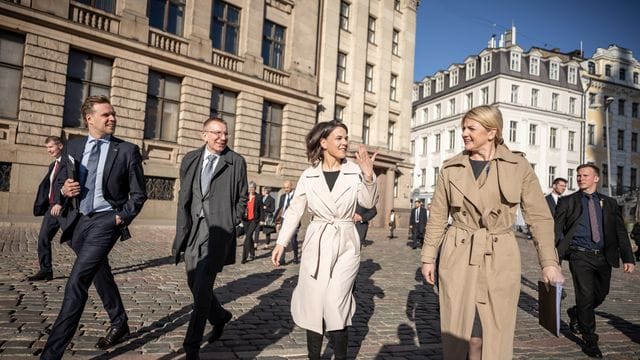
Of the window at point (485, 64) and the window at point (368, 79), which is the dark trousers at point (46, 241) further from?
the window at point (485, 64)

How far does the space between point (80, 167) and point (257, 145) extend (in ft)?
59.4

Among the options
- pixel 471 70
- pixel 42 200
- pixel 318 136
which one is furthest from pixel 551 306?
pixel 471 70

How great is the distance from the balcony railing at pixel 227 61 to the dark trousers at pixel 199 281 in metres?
17.6

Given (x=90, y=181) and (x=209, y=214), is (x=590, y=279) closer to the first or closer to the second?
(x=209, y=214)

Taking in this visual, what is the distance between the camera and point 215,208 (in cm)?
401

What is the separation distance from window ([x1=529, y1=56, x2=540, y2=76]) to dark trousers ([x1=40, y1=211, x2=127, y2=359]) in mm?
47985

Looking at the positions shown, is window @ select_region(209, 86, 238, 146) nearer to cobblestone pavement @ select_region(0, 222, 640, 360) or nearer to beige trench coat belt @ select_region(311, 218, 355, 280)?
cobblestone pavement @ select_region(0, 222, 640, 360)

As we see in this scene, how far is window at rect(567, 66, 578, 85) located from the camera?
45.0 metres

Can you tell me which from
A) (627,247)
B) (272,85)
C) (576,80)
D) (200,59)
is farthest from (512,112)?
(627,247)

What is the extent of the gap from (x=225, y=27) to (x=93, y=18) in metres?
6.29

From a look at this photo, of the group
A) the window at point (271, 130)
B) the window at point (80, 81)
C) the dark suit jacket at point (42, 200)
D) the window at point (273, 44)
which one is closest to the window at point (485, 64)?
the window at point (273, 44)

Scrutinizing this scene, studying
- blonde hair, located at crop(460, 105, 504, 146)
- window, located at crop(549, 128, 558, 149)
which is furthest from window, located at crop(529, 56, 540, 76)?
blonde hair, located at crop(460, 105, 504, 146)

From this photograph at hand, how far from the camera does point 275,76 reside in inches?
892

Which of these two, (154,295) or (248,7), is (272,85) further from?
(154,295)
